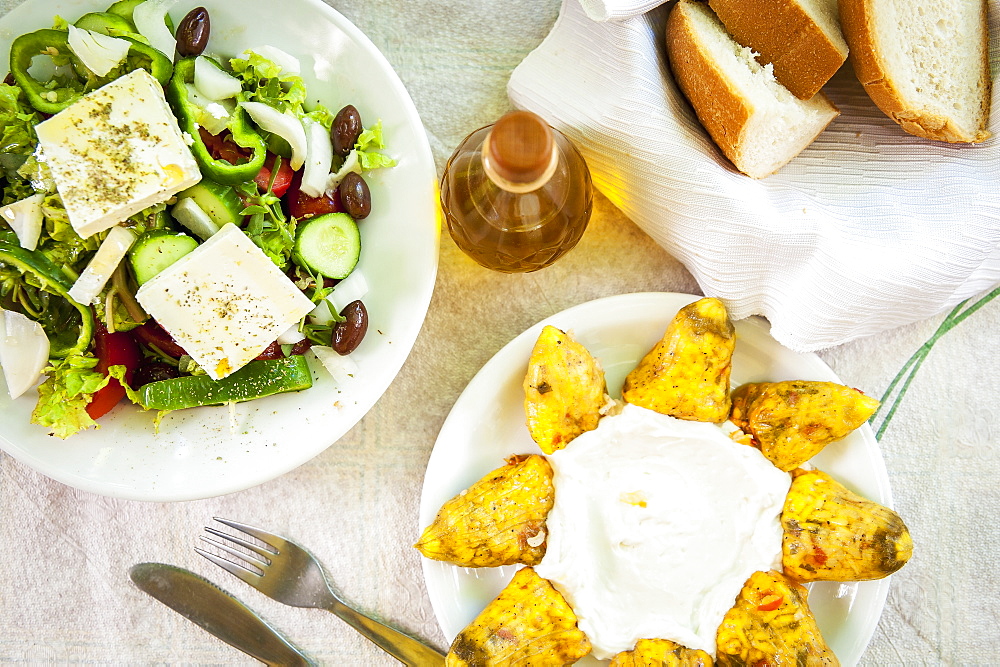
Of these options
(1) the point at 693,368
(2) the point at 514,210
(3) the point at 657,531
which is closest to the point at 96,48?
(2) the point at 514,210

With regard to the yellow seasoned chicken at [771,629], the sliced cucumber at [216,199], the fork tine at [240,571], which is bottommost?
the fork tine at [240,571]

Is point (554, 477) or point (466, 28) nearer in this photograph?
point (554, 477)

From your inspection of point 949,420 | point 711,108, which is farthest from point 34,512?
point 949,420

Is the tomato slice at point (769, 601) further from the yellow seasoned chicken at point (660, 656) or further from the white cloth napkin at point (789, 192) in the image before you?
the white cloth napkin at point (789, 192)

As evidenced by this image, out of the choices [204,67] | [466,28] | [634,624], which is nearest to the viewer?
[204,67]

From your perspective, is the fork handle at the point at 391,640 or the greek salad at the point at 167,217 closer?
the greek salad at the point at 167,217

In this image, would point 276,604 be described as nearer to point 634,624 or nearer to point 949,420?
point 634,624

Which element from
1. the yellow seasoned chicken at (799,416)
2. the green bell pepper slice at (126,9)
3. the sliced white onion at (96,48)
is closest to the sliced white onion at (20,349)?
the sliced white onion at (96,48)
